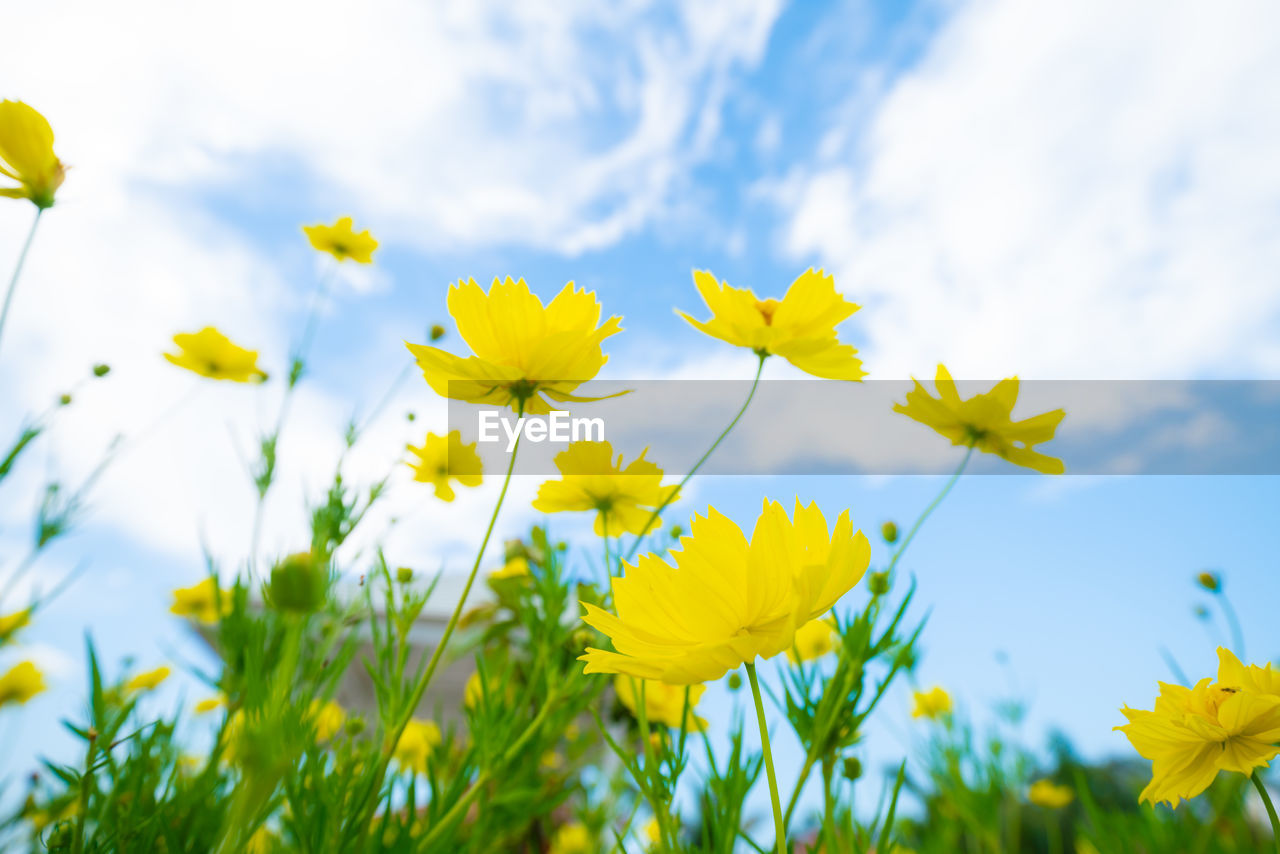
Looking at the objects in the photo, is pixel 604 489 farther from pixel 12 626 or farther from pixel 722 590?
pixel 12 626

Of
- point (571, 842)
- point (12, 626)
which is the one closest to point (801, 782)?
point (571, 842)

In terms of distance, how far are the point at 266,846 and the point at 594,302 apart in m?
Result: 0.60

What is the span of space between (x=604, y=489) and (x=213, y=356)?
1.01 m

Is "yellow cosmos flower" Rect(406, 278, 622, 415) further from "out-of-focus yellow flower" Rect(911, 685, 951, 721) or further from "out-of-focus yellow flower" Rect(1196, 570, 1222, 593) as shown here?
"out-of-focus yellow flower" Rect(911, 685, 951, 721)

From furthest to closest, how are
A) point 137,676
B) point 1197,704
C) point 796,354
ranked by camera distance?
point 137,676, point 796,354, point 1197,704

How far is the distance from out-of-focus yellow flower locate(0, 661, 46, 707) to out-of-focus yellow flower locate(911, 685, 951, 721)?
1.94 metres

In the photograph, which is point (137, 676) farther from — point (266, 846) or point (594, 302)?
point (594, 302)

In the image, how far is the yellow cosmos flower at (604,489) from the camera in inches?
25.5

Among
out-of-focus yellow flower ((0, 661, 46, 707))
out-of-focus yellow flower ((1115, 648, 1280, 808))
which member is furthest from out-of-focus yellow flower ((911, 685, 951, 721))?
out-of-focus yellow flower ((0, 661, 46, 707))

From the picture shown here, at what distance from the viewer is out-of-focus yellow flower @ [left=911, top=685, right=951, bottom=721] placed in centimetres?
157

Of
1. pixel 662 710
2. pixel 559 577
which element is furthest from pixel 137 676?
pixel 662 710

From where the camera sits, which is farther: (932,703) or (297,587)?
(932,703)

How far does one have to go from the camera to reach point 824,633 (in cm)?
97

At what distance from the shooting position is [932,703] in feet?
5.62
